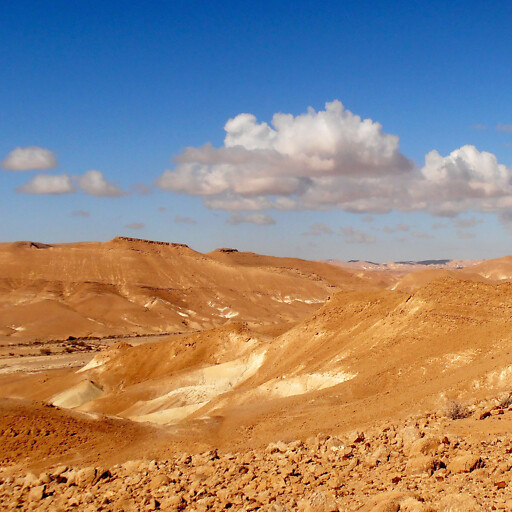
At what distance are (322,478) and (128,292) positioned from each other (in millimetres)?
96511

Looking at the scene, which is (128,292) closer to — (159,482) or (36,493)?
(36,493)

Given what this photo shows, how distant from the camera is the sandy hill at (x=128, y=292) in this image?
87.3m

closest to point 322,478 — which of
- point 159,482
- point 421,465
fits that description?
point 421,465

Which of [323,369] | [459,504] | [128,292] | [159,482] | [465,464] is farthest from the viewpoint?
[128,292]

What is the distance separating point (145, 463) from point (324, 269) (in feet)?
503

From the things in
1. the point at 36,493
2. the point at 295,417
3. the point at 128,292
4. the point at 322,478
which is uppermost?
the point at 128,292

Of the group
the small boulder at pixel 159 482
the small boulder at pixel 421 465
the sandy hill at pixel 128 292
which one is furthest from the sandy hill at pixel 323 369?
the sandy hill at pixel 128 292

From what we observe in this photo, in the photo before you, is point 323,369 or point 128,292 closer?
point 323,369

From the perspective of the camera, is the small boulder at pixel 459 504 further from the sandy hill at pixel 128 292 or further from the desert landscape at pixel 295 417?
the sandy hill at pixel 128 292

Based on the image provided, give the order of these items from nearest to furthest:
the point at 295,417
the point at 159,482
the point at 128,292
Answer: the point at 159,482
the point at 295,417
the point at 128,292

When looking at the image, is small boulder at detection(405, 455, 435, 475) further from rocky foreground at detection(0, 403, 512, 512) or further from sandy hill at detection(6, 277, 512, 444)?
sandy hill at detection(6, 277, 512, 444)

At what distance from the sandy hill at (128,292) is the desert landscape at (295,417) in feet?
84.6

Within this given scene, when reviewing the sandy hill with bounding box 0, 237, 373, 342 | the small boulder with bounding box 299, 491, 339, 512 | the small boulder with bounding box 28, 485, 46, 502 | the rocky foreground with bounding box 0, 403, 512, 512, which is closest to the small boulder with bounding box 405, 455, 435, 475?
the rocky foreground with bounding box 0, 403, 512, 512

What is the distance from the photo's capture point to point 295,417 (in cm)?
1833
